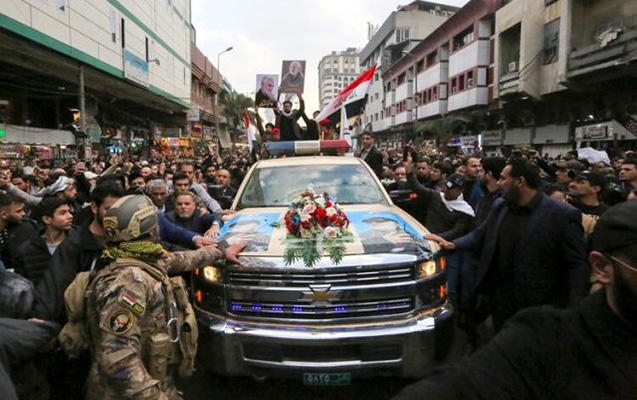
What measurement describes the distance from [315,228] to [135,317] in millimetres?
2079

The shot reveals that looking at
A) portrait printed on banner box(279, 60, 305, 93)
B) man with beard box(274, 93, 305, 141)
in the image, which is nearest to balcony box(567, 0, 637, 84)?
portrait printed on banner box(279, 60, 305, 93)

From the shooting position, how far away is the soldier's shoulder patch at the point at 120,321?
2.18m

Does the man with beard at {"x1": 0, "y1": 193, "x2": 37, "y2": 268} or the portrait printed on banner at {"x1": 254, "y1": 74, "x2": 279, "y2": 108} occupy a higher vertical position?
the portrait printed on banner at {"x1": 254, "y1": 74, "x2": 279, "y2": 108}

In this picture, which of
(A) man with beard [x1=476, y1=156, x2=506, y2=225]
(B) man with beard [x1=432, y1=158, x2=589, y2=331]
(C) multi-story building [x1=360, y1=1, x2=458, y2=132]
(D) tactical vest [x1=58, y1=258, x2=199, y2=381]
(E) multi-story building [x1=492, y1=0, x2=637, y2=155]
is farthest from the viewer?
(C) multi-story building [x1=360, y1=1, x2=458, y2=132]

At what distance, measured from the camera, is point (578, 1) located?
78.2 feet

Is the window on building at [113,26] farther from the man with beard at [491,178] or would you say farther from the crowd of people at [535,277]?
the man with beard at [491,178]

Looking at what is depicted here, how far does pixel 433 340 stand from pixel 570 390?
8.51ft

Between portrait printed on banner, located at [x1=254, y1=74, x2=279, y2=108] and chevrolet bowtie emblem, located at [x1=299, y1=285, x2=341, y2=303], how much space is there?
29.2ft

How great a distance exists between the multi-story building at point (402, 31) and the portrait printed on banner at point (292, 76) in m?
53.6

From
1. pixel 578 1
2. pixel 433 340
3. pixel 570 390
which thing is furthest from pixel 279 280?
pixel 578 1

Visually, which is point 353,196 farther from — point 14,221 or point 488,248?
point 14,221

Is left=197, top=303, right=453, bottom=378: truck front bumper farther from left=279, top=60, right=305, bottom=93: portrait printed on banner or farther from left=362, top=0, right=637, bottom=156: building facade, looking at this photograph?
left=362, top=0, right=637, bottom=156: building facade

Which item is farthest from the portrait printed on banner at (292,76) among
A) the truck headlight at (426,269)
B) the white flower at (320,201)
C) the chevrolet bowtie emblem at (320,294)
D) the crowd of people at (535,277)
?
the chevrolet bowtie emblem at (320,294)

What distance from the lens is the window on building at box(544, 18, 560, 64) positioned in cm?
2655
